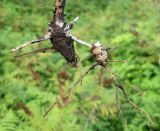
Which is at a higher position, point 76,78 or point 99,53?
point 76,78

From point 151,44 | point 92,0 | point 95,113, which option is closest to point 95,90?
point 95,113

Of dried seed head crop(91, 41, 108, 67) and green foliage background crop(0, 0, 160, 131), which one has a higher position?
A: green foliage background crop(0, 0, 160, 131)

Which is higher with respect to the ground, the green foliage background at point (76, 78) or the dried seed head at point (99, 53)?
the green foliage background at point (76, 78)

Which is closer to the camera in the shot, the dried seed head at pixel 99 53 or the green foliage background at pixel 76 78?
the dried seed head at pixel 99 53

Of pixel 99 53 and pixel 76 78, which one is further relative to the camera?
pixel 76 78
